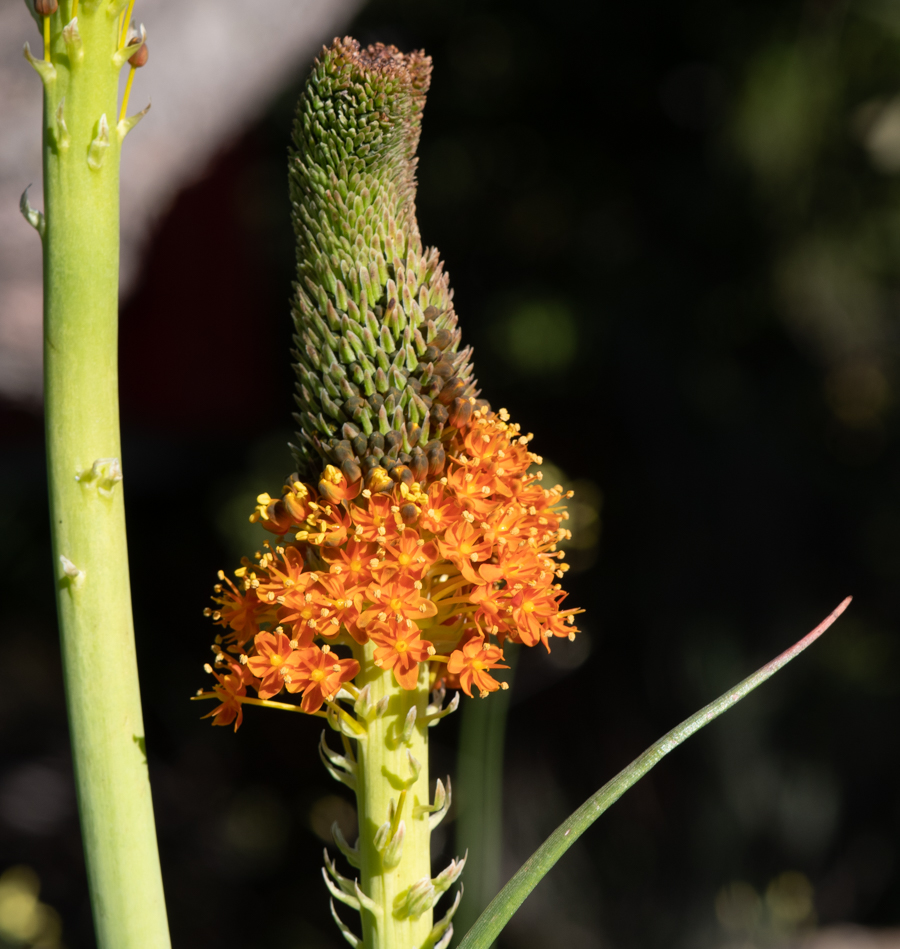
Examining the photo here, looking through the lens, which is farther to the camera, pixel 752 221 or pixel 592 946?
pixel 592 946

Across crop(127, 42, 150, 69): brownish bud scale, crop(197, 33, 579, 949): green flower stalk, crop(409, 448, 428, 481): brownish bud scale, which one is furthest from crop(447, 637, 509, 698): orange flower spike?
crop(127, 42, 150, 69): brownish bud scale

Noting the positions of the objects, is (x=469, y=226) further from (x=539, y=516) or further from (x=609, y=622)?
(x=539, y=516)

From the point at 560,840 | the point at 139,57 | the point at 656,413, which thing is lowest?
the point at 560,840

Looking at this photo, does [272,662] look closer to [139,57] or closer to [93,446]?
[93,446]

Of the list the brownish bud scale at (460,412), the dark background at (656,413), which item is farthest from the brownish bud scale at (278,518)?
the dark background at (656,413)

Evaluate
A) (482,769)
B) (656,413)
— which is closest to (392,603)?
(482,769)

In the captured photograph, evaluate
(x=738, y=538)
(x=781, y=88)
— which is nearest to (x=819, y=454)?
(x=738, y=538)
